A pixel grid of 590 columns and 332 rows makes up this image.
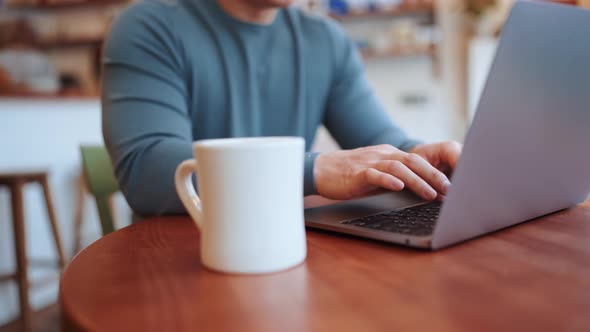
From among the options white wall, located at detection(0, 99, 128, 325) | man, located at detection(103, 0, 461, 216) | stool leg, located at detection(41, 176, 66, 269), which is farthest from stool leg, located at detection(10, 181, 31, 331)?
man, located at detection(103, 0, 461, 216)

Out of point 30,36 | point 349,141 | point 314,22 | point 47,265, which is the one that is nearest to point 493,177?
point 349,141

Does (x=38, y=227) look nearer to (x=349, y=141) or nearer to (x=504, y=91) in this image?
(x=349, y=141)

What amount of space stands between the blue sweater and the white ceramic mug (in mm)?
250

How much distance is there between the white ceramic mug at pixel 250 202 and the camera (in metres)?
0.39

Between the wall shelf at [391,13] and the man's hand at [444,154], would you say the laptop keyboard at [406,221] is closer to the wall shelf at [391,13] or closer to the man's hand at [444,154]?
the man's hand at [444,154]

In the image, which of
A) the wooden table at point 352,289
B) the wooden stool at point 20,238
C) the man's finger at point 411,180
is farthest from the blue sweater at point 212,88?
the wooden stool at point 20,238

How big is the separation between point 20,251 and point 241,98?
122 cm

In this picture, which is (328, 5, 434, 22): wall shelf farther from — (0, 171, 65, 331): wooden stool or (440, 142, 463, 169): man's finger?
(440, 142, 463, 169): man's finger

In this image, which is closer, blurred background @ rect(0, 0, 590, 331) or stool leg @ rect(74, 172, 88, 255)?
blurred background @ rect(0, 0, 590, 331)

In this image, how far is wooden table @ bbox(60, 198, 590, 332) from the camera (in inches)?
12.4

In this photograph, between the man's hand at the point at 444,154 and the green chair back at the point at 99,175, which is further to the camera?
the green chair back at the point at 99,175

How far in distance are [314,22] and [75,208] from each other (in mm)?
1941

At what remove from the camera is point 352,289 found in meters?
0.37

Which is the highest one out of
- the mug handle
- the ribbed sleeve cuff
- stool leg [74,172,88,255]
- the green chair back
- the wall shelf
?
the wall shelf
